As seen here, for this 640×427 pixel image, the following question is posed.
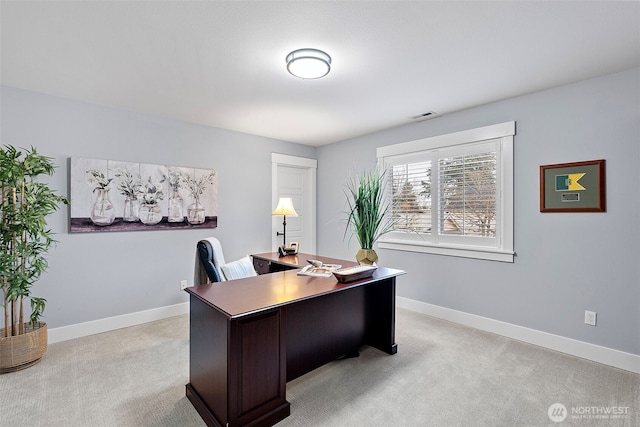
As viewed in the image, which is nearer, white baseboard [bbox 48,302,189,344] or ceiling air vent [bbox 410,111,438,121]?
white baseboard [bbox 48,302,189,344]

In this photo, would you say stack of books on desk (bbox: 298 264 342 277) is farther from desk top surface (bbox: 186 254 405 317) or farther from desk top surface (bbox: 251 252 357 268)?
desk top surface (bbox: 251 252 357 268)

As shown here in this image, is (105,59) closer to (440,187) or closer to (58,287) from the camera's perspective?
(58,287)

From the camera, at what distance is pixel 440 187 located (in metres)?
3.65

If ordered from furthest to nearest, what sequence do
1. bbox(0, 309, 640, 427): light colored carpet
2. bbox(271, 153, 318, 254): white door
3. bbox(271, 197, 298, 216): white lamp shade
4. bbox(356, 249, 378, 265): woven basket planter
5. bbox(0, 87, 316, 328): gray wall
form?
bbox(271, 153, 318, 254): white door → bbox(271, 197, 298, 216): white lamp shade → bbox(356, 249, 378, 265): woven basket planter → bbox(0, 87, 316, 328): gray wall → bbox(0, 309, 640, 427): light colored carpet

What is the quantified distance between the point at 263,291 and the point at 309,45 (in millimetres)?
1672

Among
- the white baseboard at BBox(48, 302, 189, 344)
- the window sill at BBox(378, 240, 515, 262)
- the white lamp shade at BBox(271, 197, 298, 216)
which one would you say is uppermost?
the white lamp shade at BBox(271, 197, 298, 216)

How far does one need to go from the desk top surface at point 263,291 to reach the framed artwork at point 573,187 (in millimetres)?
1696

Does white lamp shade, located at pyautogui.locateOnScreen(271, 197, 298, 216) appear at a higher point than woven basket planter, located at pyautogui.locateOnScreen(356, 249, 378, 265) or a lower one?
higher

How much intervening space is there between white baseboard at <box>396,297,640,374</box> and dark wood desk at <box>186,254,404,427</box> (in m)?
1.54

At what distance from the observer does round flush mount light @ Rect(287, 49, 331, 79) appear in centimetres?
214

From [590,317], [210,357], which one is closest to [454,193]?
[590,317]

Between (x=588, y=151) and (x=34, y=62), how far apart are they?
451cm

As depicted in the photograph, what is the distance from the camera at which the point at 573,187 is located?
268 cm

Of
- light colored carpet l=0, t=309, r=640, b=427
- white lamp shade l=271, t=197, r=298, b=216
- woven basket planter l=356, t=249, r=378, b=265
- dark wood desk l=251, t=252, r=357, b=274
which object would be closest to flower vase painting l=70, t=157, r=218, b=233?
white lamp shade l=271, t=197, r=298, b=216
